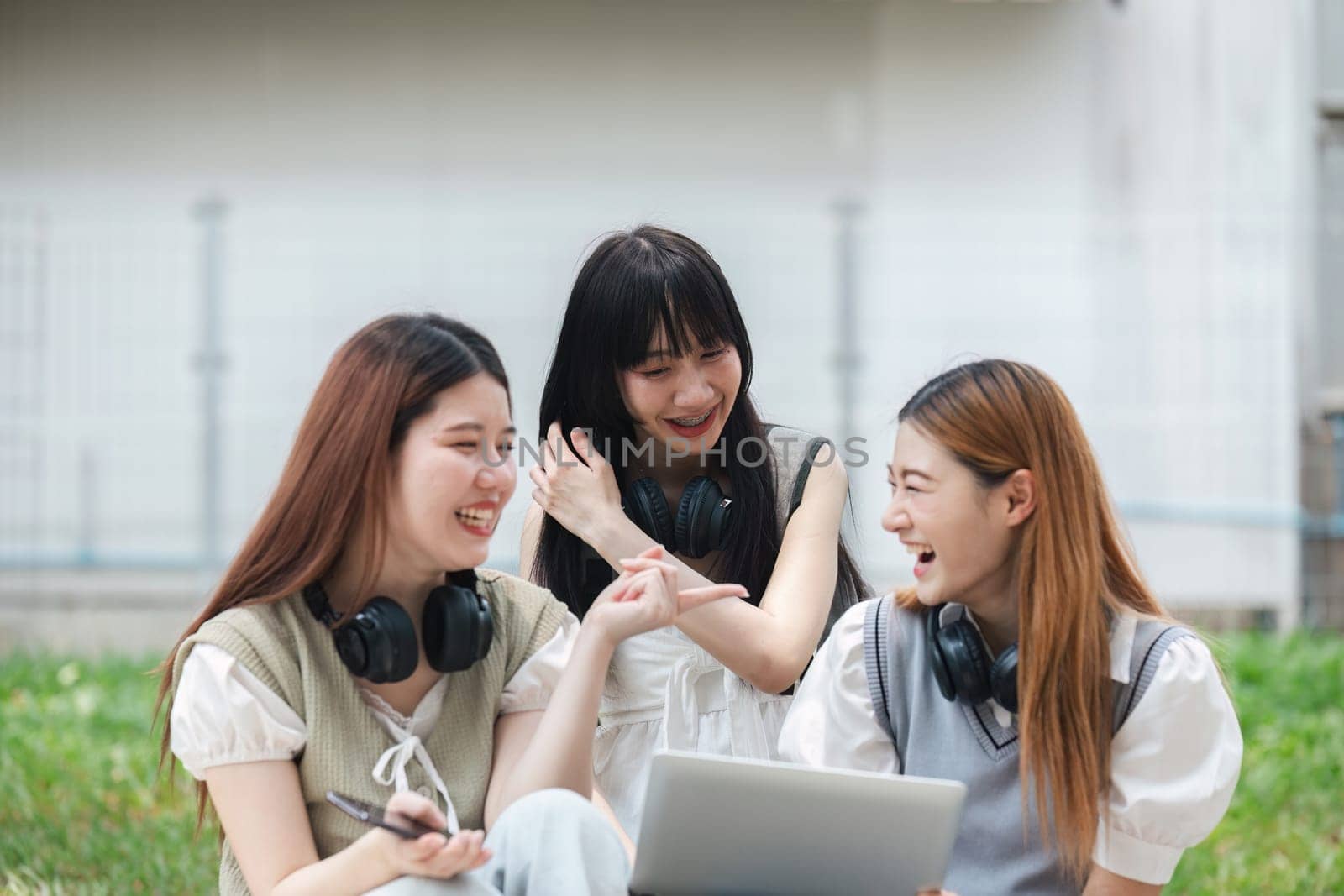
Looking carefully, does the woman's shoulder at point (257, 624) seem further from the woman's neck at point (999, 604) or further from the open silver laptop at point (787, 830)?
the woman's neck at point (999, 604)

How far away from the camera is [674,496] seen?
8.70 ft

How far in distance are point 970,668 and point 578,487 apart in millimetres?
787

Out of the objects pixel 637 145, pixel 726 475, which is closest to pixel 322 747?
pixel 726 475

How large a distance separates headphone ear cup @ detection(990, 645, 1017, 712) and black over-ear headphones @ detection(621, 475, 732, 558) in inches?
25.4

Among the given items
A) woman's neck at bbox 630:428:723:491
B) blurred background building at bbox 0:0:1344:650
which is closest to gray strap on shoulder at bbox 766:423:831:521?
woman's neck at bbox 630:428:723:491

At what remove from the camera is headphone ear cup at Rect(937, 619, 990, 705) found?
2002 millimetres

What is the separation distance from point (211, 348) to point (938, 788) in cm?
524

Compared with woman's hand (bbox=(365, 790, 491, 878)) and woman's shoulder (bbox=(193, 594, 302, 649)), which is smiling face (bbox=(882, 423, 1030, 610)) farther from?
woman's shoulder (bbox=(193, 594, 302, 649))

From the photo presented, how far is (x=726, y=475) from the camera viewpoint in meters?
2.68

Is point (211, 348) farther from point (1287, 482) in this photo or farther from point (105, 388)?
point (1287, 482)

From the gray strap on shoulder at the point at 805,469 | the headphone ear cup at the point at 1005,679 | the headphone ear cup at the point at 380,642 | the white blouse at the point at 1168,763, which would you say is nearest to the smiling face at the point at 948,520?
the headphone ear cup at the point at 1005,679

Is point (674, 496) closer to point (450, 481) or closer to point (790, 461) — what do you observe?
point (790, 461)

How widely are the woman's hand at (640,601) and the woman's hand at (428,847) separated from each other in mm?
400

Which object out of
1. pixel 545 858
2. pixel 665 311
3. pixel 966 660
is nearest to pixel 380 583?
pixel 545 858
